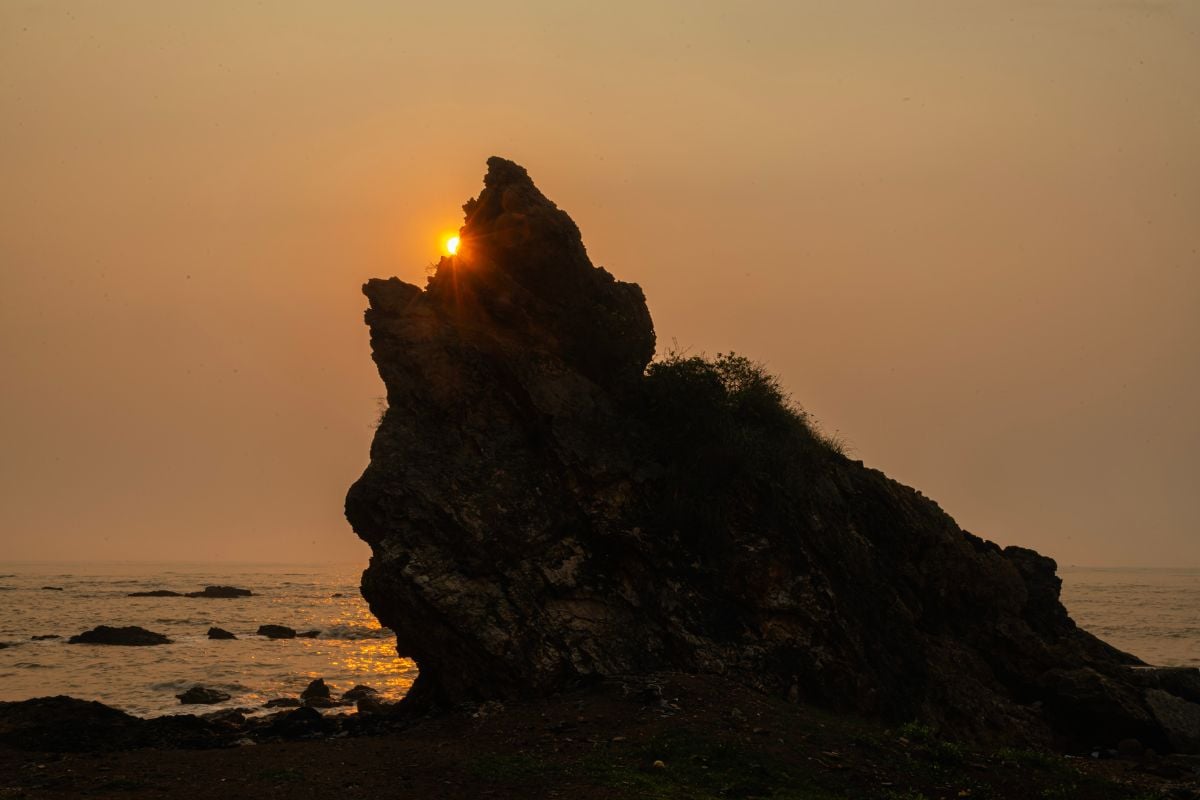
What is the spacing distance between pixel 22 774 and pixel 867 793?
17465mm

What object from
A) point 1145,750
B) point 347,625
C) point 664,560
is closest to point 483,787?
point 664,560

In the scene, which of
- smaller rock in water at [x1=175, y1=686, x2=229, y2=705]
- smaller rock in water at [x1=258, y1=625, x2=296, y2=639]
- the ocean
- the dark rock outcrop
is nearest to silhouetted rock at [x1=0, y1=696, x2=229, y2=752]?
the ocean

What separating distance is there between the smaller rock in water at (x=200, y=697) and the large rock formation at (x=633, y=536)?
14395 mm

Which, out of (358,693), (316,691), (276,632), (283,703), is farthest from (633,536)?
(276,632)

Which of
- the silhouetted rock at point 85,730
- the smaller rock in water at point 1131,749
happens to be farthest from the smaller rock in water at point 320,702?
the smaller rock in water at point 1131,749

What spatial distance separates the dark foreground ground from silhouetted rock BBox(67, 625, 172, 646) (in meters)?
42.3

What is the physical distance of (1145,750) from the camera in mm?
25609

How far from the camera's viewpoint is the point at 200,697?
3609cm

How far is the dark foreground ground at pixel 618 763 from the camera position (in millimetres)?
17203

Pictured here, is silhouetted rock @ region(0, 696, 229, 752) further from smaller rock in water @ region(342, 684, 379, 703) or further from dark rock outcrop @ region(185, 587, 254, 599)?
dark rock outcrop @ region(185, 587, 254, 599)

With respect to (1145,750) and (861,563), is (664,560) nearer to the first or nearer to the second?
(861,563)

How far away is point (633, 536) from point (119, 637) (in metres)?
48.7

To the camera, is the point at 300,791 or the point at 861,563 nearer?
the point at 300,791

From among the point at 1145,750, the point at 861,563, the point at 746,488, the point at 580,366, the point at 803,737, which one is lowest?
the point at 1145,750
